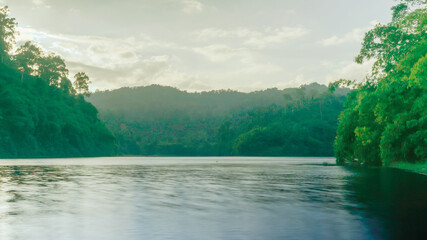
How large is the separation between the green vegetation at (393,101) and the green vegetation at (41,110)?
8919 centimetres

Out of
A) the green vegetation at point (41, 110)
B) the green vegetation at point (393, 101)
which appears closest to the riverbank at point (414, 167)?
the green vegetation at point (393, 101)

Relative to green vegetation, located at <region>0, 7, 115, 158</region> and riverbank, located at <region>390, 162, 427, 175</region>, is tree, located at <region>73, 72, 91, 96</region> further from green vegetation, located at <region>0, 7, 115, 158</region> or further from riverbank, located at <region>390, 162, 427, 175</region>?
riverbank, located at <region>390, 162, 427, 175</region>

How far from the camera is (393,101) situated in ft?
140

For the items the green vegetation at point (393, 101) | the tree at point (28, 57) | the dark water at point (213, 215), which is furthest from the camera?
the tree at point (28, 57)

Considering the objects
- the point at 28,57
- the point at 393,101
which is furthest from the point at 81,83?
the point at 393,101

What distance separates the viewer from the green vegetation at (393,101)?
130 ft

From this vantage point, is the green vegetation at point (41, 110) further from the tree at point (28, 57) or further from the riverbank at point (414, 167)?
the riverbank at point (414, 167)

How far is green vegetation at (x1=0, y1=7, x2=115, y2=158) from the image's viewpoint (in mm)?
120188

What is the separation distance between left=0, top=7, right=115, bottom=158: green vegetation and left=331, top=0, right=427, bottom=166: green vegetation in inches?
3511

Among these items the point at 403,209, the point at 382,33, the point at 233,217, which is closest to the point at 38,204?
the point at 233,217

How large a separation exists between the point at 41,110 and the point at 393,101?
362ft

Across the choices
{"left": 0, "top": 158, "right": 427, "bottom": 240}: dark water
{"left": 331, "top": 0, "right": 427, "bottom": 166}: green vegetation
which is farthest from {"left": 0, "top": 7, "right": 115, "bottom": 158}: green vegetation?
{"left": 0, "top": 158, "right": 427, "bottom": 240}: dark water

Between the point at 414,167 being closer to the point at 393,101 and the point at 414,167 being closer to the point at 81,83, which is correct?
the point at 393,101

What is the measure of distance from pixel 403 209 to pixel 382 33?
43.4m
